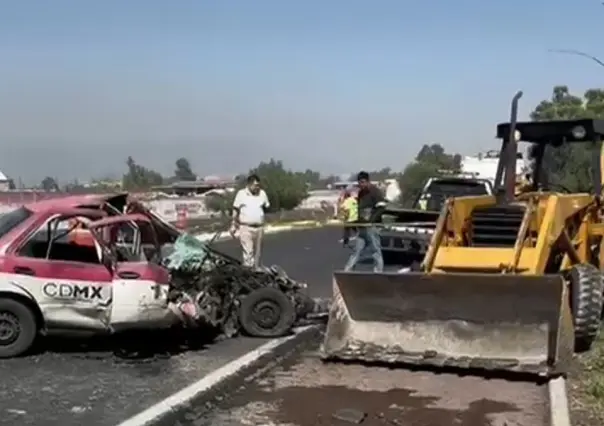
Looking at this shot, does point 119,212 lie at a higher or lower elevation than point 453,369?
higher

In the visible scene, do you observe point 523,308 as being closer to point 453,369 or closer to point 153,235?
point 453,369

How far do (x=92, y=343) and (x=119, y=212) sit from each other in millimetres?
1529

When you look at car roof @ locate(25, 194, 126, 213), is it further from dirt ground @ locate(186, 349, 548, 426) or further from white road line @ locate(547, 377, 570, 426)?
white road line @ locate(547, 377, 570, 426)

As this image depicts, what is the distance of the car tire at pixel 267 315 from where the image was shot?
12398 mm

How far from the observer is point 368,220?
16.8m

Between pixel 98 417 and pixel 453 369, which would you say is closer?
pixel 98 417

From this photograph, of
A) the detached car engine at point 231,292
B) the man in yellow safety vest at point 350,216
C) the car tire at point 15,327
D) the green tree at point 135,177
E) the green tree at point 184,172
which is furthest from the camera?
the green tree at point 184,172

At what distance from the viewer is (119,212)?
12.0 metres

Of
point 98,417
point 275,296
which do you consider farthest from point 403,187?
point 98,417

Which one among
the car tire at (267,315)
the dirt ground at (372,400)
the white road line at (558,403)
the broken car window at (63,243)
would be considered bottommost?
the dirt ground at (372,400)

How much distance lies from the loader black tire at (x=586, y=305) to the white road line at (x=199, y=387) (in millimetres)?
3254

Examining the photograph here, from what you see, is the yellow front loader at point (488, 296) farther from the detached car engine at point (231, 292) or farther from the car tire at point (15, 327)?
the car tire at point (15, 327)

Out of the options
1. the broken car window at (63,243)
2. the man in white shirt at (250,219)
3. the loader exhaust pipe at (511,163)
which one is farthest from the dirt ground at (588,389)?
the man in white shirt at (250,219)

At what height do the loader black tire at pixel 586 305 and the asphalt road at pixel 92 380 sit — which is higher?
the loader black tire at pixel 586 305
